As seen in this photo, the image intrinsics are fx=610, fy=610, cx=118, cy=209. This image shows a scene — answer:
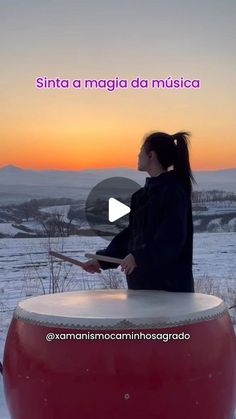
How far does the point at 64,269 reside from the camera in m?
6.22

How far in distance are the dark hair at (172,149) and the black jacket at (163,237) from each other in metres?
0.05

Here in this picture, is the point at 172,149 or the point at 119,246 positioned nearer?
the point at 172,149

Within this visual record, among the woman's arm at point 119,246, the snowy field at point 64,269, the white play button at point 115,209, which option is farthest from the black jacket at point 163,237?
the snowy field at point 64,269

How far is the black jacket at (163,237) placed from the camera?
2.12m

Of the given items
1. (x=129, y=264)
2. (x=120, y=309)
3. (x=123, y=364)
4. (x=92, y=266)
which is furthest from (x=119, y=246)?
(x=123, y=364)

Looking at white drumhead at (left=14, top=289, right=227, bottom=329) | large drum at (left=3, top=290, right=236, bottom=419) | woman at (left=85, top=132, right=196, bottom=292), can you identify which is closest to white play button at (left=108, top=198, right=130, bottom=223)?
woman at (left=85, top=132, right=196, bottom=292)

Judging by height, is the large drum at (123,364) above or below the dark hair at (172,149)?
below

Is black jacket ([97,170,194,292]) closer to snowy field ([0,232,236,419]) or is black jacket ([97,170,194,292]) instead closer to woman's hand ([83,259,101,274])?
woman's hand ([83,259,101,274])

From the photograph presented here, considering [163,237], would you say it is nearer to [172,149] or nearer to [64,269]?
[172,149]

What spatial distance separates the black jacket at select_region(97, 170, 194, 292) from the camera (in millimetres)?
2125

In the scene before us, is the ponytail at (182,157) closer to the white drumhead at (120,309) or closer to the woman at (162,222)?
Answer: the woman at (162,222)

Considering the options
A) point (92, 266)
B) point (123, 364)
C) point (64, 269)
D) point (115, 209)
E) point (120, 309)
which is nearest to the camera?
point (123, 364)

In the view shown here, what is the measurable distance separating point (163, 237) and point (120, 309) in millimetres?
346

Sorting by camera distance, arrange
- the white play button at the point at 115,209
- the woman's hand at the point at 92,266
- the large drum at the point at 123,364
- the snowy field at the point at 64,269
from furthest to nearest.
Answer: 1. the snowy field at the point at 64,269
2. the white play button at the point at 115,209
3. the woman's hand at the point at 92,266
4. the large drum at the point at 123,364
